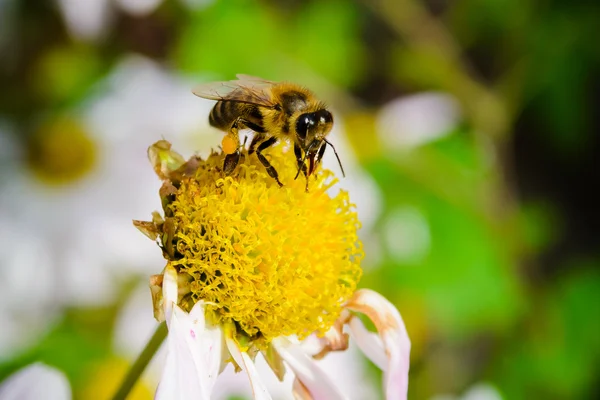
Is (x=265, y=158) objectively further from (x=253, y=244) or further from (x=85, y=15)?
(x=85, y=15)

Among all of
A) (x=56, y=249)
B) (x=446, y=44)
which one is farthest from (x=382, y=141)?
(x=56, y=249)

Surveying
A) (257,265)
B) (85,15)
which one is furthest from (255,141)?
(85,15)

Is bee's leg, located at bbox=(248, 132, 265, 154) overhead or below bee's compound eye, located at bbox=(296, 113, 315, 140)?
below

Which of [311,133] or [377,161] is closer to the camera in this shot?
[311,133]

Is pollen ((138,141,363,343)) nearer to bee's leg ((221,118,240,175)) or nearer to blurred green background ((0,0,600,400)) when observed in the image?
bee's leg ((221,118,240,175))

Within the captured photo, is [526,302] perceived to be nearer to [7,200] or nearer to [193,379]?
[7,200]

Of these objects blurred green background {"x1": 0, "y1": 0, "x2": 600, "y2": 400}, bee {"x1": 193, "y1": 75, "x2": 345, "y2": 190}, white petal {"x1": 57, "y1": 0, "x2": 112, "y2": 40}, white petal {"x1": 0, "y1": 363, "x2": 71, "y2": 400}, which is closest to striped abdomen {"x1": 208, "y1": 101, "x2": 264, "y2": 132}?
bee {"x1": 193, "y1": 75, "x2": 345, "y2": 190}
